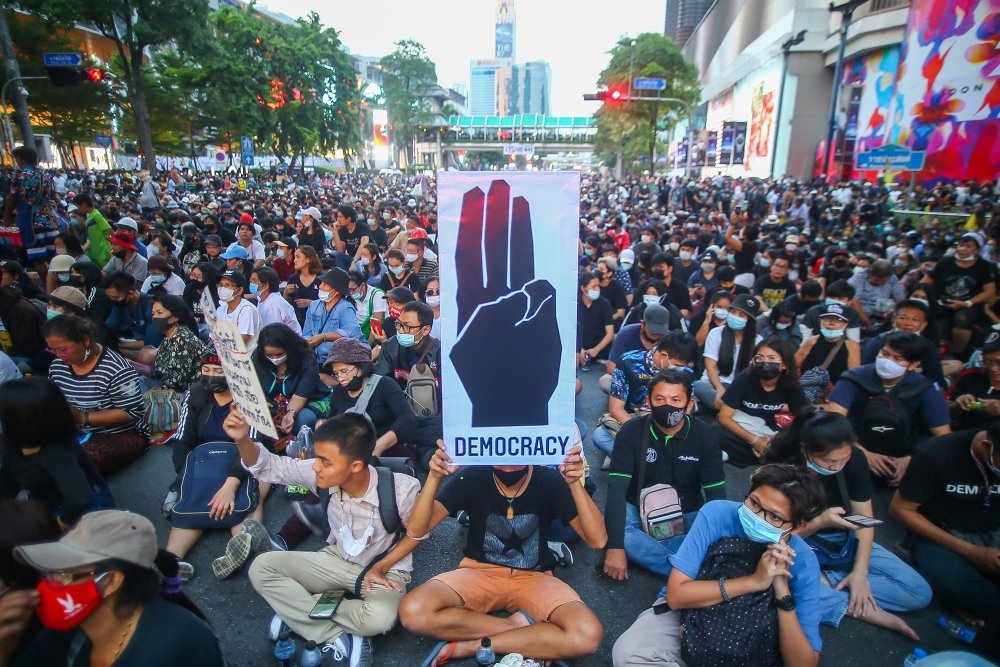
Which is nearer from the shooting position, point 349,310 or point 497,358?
point 497,358

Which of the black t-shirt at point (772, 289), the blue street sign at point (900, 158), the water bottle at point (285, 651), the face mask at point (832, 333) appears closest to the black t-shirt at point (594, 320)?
the black t-shirt at point (772, 289)

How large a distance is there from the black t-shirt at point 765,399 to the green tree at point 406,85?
69387 millimetres

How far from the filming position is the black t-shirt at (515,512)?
3057 millimetres

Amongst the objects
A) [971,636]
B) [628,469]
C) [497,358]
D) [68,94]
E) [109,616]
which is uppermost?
[68,94]

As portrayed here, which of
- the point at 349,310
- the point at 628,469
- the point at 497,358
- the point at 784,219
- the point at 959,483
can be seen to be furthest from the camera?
the point at 784,219

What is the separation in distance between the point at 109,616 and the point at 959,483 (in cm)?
416

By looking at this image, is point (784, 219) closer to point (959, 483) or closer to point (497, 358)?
point (959, 483)

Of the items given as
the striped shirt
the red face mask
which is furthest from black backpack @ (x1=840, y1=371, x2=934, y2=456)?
the striped shirt

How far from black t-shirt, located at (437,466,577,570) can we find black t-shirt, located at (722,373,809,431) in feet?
7.39

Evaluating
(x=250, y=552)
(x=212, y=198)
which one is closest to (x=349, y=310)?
(x=250, y=552)

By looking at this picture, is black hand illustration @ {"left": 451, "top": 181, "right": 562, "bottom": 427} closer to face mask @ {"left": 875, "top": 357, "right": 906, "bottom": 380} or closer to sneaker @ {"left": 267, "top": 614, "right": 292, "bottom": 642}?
sneaker @ {"left": 267, "top": 614, "right": 292, "bottom": 642}

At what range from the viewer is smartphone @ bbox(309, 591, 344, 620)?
2949mm

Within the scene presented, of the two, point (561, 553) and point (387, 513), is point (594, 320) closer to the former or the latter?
point (561, 553)

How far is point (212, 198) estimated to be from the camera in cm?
2119
